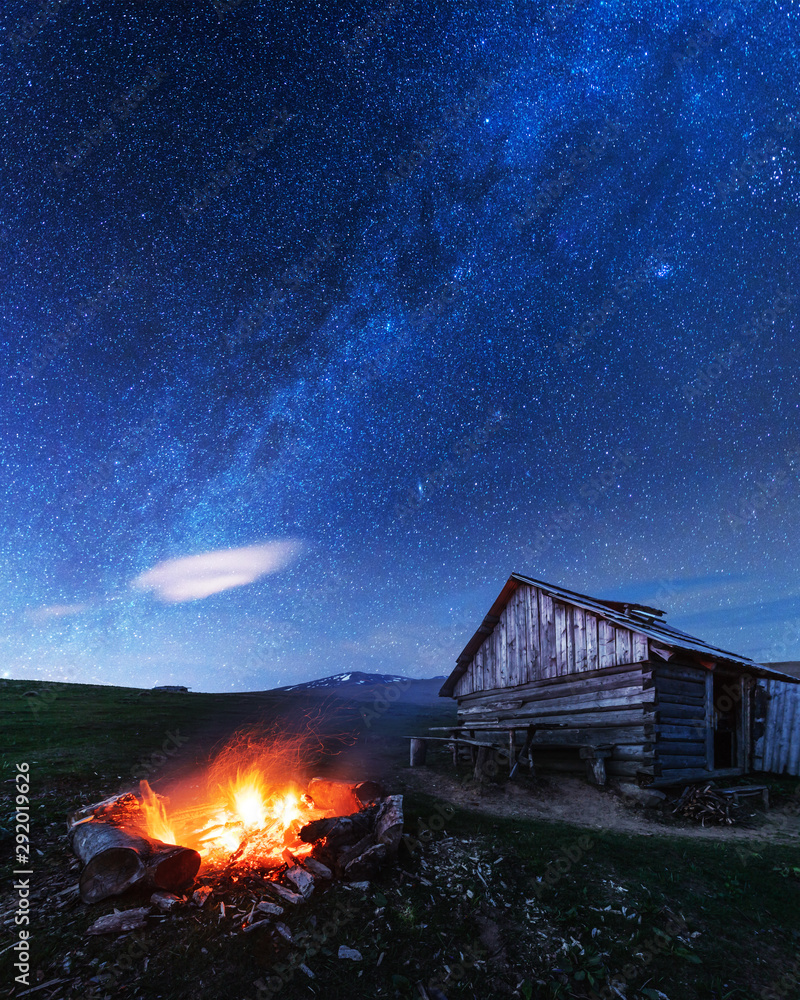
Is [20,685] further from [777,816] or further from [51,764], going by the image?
[777,816]

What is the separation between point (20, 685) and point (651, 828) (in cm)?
4276

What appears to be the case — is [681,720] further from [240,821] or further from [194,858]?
[194,858]

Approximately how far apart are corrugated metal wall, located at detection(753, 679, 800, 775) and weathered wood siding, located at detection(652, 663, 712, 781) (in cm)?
203

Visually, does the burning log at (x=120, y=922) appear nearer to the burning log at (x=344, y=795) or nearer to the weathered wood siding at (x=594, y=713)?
the burning log at (x=344, y=795)

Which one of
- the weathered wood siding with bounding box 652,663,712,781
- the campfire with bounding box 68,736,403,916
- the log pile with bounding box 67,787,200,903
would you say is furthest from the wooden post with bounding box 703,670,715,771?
the log pile with bounding box 67,787,200,903

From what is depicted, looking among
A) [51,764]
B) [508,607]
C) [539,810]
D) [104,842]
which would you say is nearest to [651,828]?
[539,810]

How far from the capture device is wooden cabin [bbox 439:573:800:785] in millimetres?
11695

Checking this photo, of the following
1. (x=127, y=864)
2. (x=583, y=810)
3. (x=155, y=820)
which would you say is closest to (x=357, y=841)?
(x=127, y=864)

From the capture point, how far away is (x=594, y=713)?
42.6ft

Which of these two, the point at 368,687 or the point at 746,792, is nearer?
the point at 746,792

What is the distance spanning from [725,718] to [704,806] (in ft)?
24.7

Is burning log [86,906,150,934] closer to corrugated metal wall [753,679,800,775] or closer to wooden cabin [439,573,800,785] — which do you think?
wooden cabin [439,573,800,785]

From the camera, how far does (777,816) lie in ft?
33.2

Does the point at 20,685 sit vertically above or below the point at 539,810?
below
